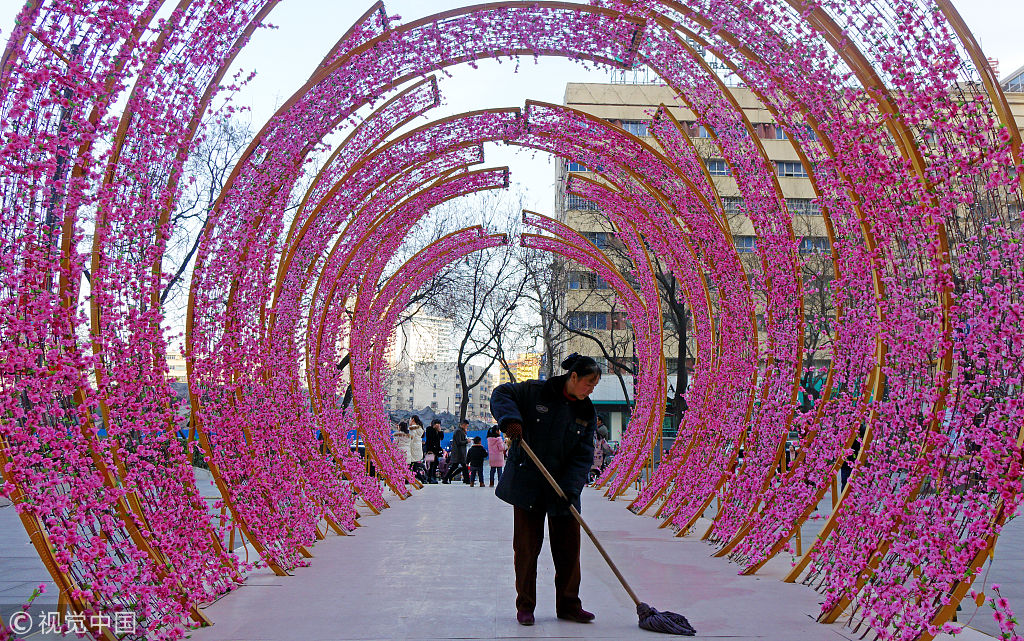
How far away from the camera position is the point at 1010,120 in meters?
4.51

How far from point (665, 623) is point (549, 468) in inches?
44.6

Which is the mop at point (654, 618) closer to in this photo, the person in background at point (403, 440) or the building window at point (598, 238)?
the person in background at point (403, 440)

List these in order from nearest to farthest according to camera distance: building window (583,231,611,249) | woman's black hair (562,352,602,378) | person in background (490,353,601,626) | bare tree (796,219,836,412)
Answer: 1. person in background (490,353,601,626)
2. woman's black hair (562,352,602,378)
3. bare tree (796,219,836,412)
4. building window (583,231,611,249)

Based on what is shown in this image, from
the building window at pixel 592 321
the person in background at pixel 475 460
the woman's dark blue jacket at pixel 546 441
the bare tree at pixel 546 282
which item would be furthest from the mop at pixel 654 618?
the building window at pixel 592 321

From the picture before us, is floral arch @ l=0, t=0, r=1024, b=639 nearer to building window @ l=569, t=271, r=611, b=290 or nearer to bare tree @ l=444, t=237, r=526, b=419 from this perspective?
building window @ l=569, t=271, r=611, b=290

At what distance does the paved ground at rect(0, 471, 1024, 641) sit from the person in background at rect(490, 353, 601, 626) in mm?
247

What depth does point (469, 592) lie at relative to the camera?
21.0 feet

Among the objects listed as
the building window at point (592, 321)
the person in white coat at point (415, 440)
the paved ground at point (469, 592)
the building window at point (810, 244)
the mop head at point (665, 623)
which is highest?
the building window at point (810, 244)

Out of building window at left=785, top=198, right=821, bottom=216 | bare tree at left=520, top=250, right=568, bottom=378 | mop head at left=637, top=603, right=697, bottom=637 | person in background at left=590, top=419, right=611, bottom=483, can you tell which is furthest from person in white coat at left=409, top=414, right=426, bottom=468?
mop head at left=637, top=603, right=697, bottom=637

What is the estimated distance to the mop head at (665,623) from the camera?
16.6ft

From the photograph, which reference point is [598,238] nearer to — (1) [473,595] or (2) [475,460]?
(2) [475,460]

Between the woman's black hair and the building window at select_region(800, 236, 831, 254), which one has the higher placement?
the building window at select_region(800, 236, 831, 254)

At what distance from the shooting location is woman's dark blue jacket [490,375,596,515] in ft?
17.9

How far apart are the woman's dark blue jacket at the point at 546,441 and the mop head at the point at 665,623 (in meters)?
0.77
